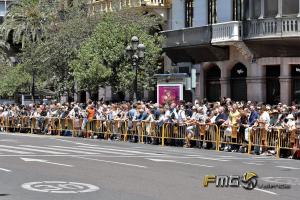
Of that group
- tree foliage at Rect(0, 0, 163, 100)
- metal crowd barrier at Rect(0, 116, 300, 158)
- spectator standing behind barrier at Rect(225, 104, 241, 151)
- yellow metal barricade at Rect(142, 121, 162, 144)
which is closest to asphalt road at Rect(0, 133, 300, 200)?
metal crowd barrier at Rect(0, 116, 300, 158)

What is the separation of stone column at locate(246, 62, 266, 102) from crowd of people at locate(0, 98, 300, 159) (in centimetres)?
684

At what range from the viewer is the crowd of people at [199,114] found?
25.1 metres

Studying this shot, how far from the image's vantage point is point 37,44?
176 ft

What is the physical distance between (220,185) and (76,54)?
1314 inches

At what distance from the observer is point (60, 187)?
14391 millimetres

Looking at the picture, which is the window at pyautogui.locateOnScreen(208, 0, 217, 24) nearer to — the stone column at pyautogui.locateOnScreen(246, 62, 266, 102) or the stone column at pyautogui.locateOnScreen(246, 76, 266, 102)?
the stone column at pyautogui.locateOnScreen(246, 62, 266, 102)

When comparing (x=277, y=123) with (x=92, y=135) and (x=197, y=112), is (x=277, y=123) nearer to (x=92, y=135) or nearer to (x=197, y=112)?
(x=197, y=112)

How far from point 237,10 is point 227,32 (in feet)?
4.95

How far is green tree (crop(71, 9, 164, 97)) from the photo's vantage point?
4262 centimetres

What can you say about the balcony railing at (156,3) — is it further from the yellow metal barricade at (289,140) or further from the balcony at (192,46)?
the yellow metal barricade at (289,140)

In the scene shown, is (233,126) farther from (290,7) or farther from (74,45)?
(74,45)

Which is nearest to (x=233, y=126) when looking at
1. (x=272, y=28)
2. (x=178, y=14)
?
(x=272, y=28)

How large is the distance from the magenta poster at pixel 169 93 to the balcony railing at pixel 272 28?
4.82 metres

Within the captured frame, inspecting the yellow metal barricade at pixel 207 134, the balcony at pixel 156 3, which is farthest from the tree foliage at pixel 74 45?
the yellow metal barricade at pixel 207 134
